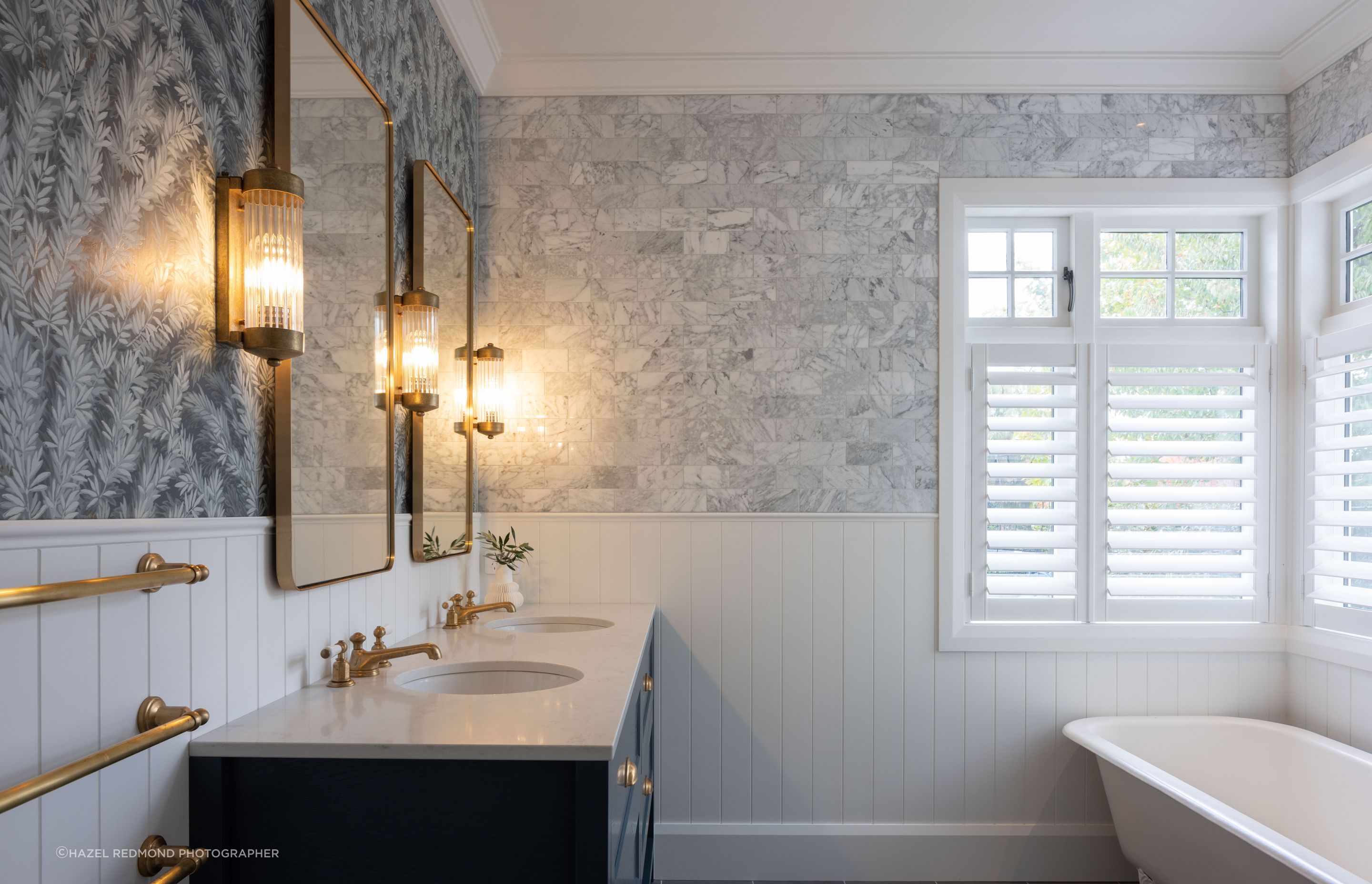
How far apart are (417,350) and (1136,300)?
2420 millimetres

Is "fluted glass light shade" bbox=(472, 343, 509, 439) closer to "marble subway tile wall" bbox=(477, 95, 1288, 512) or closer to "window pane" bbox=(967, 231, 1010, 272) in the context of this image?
"marble subway tile wall" bbox=(477, 95, 1288, 512)

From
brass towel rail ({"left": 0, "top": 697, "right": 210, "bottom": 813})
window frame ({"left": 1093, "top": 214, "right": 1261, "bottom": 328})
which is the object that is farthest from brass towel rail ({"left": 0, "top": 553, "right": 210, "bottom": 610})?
window frame ({"left": 1093, "top": 214, "right": 1261, "bottom": 328})

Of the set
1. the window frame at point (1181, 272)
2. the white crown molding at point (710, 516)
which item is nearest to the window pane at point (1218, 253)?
the window frame at point (1181, 272)

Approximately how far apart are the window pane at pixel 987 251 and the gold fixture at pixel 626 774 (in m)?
2.16

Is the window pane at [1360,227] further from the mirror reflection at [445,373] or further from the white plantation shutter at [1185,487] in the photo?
the mirror reflection at [445,373]

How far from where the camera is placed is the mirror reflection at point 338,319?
1.49 metres

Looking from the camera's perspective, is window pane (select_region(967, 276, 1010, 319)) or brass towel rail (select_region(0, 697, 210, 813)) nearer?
brass towel rail (select_region(0, 697, 210, 813))

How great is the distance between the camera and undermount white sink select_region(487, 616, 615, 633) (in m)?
2.42

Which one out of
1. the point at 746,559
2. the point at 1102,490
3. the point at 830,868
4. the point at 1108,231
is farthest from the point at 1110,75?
the point at 830,868

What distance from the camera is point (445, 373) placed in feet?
7.52

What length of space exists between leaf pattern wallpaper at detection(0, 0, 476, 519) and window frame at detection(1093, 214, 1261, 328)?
265cm

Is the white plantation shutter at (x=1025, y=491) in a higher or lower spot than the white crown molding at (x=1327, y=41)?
lower

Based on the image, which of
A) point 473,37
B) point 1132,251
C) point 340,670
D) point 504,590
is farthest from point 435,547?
point 1132,251

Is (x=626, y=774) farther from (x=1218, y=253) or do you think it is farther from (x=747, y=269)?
(x=1218, y=253)
